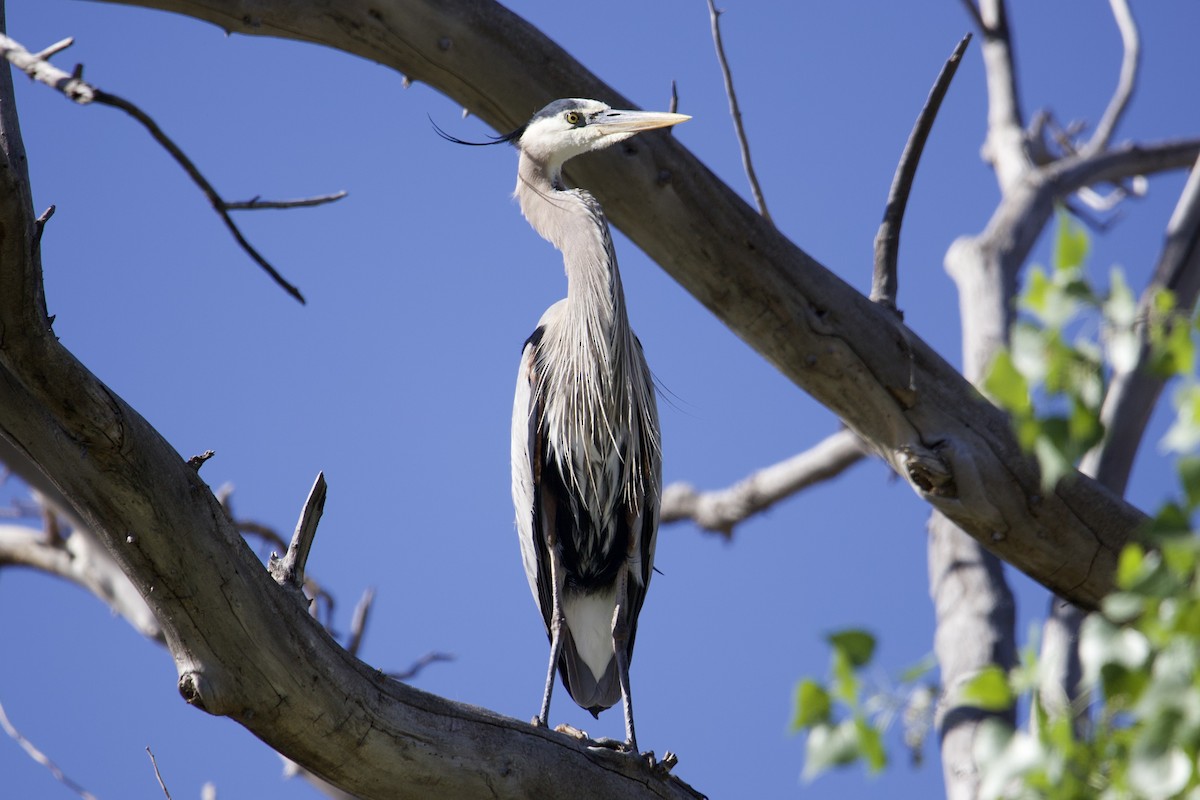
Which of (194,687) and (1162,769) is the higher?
(194,687)

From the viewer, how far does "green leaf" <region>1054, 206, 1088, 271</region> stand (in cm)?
92

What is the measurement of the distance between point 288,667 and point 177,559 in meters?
0.28

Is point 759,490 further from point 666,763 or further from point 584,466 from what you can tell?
point 666,763

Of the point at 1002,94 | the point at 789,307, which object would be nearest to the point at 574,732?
the point at 789,307

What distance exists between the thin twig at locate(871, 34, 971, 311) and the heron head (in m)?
0.63

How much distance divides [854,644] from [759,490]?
526 cm

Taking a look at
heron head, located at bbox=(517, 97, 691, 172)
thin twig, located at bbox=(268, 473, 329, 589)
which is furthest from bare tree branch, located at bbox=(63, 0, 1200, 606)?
thin twig, located at bbox=(268, 473, 329, 589)

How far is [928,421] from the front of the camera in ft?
11.2

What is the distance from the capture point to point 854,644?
3.32 ft

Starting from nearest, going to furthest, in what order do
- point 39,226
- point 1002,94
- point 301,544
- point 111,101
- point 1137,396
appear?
point 111,101 < point 39,226 < point 301,544 < point 1137,396 < point 1002,94

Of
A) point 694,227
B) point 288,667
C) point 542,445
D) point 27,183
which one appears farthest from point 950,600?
point 27,183

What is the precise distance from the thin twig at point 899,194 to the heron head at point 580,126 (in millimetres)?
630

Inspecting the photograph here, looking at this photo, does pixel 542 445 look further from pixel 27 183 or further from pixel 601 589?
pixel 27 183

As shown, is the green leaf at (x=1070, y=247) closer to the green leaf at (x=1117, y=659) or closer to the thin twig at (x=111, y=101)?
the green leaf at (x=1117, y=659)
